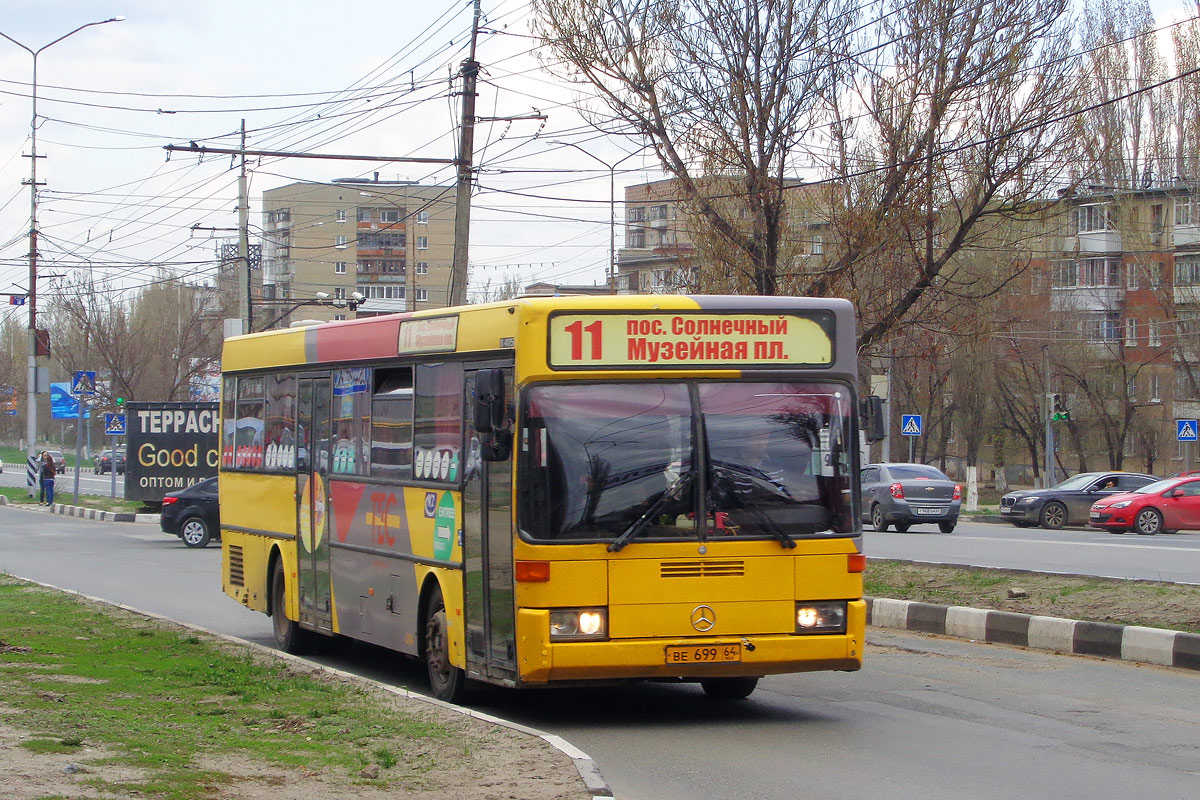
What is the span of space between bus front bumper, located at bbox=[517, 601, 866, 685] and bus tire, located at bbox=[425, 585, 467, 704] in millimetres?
1244

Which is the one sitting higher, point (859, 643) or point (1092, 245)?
point (1092, 245)

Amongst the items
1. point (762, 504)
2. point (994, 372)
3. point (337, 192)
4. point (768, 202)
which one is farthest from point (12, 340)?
point (762, 504)

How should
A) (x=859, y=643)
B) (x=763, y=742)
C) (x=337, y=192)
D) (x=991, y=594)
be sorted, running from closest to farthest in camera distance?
(x=763, y=742)
(x=859, y=643)
(x=991, y=594)
(x=337, y=192)

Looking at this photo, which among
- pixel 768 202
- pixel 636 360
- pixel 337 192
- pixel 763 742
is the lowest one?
pixel 763 742

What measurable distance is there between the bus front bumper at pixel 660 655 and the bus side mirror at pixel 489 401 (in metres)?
1.12

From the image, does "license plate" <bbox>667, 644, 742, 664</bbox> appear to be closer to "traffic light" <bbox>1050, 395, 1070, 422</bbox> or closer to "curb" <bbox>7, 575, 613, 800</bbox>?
"curb" <bbox>7, 575, 613, 800</bbox>

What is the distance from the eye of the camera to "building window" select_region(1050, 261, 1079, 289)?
56.4 metres

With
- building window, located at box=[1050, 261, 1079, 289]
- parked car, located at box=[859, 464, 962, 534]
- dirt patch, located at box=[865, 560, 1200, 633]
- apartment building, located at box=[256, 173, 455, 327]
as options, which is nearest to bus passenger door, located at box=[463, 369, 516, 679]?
dirt patch, located at box=[865, 560, 1200, 633]

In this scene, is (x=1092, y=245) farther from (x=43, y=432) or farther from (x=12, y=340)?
(x=43, y=432)

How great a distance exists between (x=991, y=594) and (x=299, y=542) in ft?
24.2

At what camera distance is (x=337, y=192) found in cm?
9600

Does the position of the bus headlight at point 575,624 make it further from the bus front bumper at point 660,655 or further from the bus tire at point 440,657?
the bus tire at point 440,657

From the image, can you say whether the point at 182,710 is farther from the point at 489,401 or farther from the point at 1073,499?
the point at 1073,499

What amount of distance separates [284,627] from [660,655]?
231 inches
